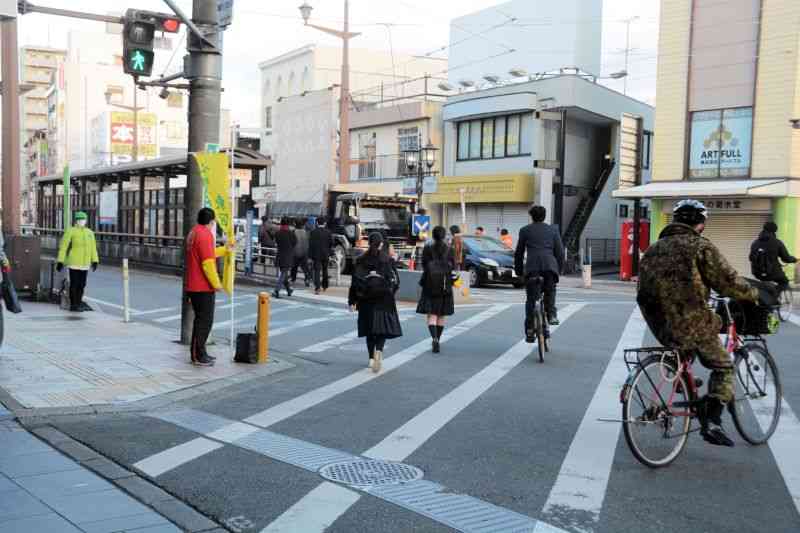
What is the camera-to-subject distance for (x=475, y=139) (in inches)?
1423

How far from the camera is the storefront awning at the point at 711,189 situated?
23797 millimetres

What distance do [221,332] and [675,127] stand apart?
62.5 ft

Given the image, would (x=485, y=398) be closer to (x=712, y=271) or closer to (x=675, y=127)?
(x=712, y=271)

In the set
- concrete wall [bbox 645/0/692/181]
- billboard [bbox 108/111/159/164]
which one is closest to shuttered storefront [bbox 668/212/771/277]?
concrete wall [bbox 645/0/692/181]

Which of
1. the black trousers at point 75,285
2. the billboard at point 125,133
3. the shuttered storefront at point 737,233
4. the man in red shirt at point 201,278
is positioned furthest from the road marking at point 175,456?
the billboard at point 125,133

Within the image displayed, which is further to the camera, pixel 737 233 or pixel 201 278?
pixel 737 233

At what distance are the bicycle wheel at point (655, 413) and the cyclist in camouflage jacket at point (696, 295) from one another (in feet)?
0.55

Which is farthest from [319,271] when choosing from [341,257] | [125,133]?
[125,133]

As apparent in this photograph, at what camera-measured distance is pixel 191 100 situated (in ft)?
35.6

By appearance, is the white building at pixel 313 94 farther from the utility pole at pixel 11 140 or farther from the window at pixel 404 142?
the utility pole at pixel 11 140

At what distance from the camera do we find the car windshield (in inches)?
927

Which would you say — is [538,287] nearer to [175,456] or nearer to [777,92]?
[175,456]

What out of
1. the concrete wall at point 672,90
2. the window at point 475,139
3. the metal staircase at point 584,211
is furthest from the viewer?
the window at point 475,139

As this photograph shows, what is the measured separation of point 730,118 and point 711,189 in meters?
2.42
